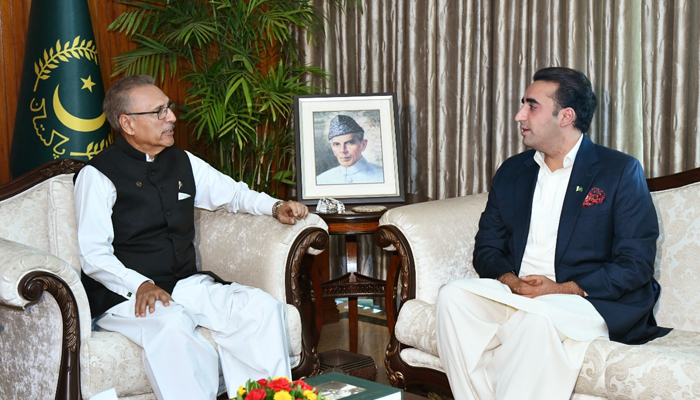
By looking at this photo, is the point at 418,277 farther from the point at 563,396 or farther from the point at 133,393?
the point at 133,393

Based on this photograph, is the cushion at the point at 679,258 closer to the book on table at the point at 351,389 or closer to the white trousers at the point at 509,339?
the white trousers at the point at 509,339

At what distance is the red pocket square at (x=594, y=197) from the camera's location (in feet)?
8.64

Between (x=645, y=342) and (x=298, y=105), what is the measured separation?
213 centimetres

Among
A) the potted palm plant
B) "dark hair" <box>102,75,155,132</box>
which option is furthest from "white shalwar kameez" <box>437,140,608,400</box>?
the potted palm plant

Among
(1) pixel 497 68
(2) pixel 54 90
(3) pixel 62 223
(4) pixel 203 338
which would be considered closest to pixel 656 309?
(1) pixel 497 68

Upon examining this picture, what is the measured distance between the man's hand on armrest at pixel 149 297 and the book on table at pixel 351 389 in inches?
29.1

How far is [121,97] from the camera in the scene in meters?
2.81

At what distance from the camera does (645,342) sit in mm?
2584

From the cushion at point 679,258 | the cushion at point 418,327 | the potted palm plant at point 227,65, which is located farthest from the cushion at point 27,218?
the cushion at point 679,258

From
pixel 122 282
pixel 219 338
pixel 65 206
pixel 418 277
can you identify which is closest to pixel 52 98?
pixel 65 206

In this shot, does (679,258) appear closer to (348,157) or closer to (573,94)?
(573,94)

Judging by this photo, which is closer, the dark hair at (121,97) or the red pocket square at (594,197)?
the red pocket square at (594,197)

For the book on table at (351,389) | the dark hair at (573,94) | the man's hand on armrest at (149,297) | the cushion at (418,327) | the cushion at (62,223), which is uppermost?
the dark hair at (573,94)

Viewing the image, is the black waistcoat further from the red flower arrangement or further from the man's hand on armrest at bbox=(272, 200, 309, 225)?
the red flower arrangement
